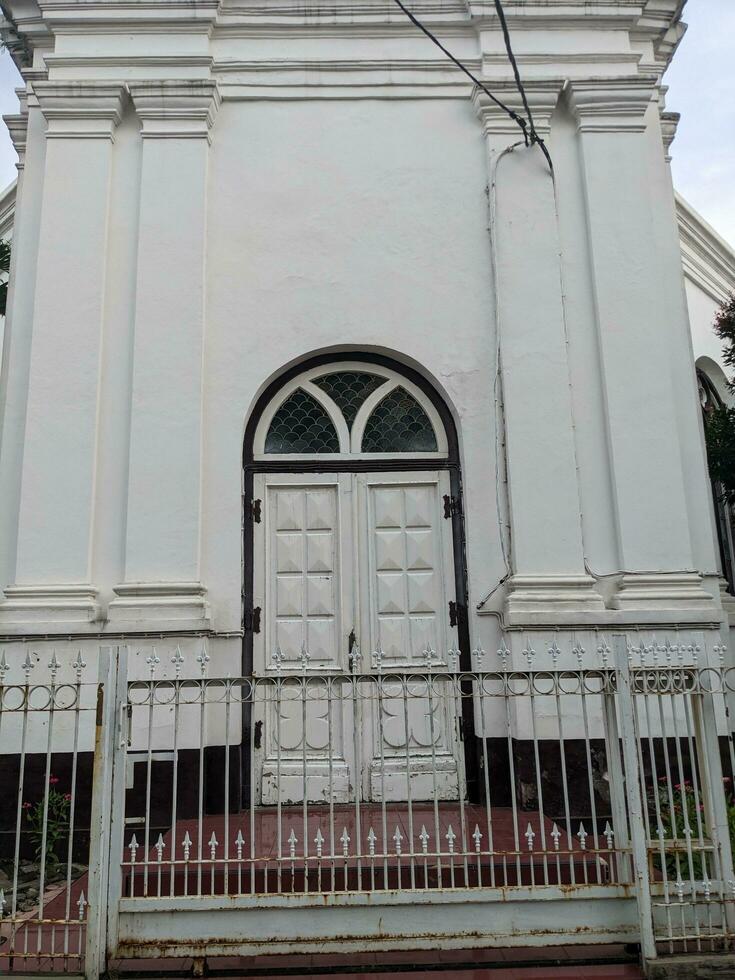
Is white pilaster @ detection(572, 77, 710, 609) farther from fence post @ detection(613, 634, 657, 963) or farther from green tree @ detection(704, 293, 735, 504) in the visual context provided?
fence post @ detection(613, 634, 657, 963)

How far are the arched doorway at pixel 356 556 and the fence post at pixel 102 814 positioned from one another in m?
2.14

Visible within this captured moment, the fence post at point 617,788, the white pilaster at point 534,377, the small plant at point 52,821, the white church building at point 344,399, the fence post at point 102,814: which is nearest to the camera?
the fence post at point 102,814

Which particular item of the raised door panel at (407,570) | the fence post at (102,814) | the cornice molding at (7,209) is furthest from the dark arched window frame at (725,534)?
the cornice molding at (7,209)

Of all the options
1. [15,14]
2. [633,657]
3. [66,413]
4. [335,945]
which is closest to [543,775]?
[633,657]

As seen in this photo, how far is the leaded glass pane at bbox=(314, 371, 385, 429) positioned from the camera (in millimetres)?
6883

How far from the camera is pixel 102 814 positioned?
400cm

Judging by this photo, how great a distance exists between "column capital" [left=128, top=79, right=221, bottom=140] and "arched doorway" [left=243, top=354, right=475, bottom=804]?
2.22 meters

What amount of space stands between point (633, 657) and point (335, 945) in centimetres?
302

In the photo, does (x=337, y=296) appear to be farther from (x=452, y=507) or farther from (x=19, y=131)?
(x=19, y=131)

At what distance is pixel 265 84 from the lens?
718cm

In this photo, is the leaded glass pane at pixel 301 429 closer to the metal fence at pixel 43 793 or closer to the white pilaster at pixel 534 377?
the white pilaster at pixel 534 377

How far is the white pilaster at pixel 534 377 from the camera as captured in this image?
627 centimetres

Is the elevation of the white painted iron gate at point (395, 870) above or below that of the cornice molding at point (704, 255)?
below

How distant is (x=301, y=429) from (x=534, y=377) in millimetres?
1893
